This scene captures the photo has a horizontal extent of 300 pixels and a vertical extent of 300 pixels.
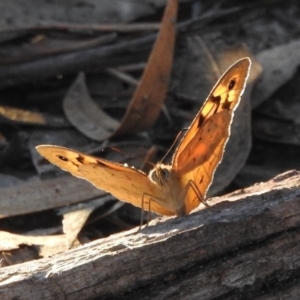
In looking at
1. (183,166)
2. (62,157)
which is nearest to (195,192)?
(183,166)

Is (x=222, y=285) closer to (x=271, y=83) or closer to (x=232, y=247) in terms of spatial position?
(x=232, y=247)

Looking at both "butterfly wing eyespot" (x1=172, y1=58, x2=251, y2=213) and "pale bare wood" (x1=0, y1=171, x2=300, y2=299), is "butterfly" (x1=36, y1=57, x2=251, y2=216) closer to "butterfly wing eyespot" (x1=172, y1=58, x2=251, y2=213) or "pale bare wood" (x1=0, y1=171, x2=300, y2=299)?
"butterfly wing eyespot" (x1=172, y1=58, x2=251, y2=213)

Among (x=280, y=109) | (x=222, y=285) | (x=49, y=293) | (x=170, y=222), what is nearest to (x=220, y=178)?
(x=280, y=109)

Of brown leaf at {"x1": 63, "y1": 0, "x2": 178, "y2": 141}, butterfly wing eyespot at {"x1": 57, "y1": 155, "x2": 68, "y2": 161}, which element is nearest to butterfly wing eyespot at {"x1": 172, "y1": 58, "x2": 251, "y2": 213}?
butterfly wing eyespot at {"x1": 57, "y1": 155, "x2": 68, "y2": 161}

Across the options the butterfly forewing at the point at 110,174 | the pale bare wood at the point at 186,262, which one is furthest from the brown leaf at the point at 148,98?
→ the pale bare wood at the point at 186,262

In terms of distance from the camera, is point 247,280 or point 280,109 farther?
point 280,109

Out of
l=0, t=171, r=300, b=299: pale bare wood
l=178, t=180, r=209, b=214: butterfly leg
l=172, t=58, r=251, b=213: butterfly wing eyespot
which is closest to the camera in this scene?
l=0, t=171, r=300, b=299: pale bare wood

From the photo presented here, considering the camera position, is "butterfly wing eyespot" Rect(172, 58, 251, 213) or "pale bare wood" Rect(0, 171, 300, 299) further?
"butterfly wing eyespot" Rect(172, 58, 251, 213)

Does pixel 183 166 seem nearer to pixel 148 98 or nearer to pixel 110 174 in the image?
pixel 110 174
